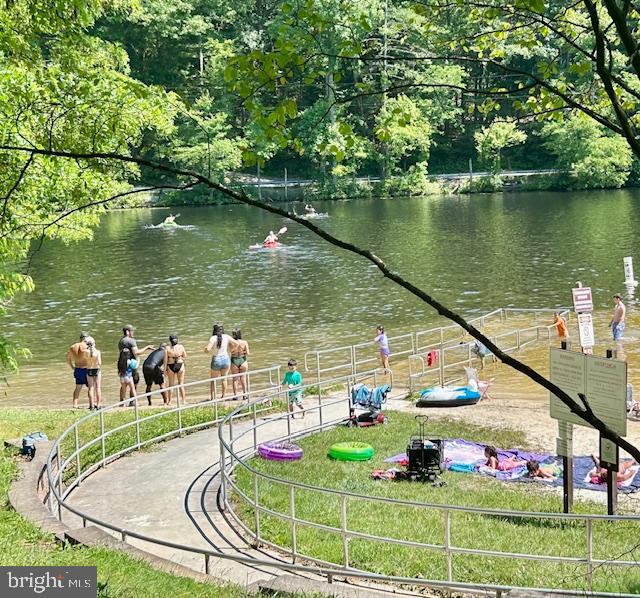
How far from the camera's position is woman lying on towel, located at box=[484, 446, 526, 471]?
44.6 ft

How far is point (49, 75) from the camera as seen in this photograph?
1395 centimetres

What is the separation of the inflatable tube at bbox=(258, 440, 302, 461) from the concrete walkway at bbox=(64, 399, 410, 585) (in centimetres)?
77

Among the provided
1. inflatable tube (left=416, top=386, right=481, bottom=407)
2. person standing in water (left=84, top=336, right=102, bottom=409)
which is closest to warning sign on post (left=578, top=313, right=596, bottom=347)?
inflatable tube (left=416, top=386, right=481, bottom=407)

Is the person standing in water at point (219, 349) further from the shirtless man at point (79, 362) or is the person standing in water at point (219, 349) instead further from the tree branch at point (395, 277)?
the tree branch at point (395, 277)

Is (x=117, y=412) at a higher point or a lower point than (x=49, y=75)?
lower

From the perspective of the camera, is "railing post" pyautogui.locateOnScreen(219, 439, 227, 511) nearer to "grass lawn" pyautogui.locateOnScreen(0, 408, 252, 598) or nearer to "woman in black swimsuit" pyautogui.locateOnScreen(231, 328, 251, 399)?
"grass lawn" pyautogui.locateOnScreen(0, 408, 252, 598)

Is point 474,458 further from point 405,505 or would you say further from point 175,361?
point 175,361

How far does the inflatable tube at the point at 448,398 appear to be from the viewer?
1802 cm

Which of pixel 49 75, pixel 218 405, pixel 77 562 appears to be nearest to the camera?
pixel 77 562

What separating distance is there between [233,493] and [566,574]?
5239mm

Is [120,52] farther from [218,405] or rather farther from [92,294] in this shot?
[92,294]

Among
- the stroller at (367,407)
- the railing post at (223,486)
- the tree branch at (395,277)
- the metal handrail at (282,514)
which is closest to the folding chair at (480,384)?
the metal handrail at (282,514)

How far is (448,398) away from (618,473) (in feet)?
17.5

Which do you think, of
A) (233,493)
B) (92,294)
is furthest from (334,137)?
(233,493)
